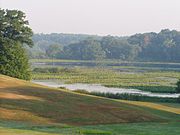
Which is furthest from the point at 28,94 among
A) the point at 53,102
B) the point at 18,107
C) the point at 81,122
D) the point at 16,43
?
the point at 16,43

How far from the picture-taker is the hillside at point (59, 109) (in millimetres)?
33844

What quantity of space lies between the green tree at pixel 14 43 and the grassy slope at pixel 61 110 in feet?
74.8

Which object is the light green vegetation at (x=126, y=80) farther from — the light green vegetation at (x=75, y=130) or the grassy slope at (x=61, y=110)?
the light green vegetation at (x=75, y=130)

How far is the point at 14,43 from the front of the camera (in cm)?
7175

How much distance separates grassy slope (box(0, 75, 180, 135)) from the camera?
33625 mm

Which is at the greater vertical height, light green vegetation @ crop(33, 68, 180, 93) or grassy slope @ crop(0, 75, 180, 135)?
grassy slope @ crop(0, 75, 180, 135)

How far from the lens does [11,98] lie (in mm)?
38875

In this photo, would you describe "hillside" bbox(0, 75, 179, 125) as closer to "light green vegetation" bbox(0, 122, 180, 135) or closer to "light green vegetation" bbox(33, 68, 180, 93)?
"light green vegetation" bbox(0, 122, 180, 135)

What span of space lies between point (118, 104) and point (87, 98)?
351 centimetres

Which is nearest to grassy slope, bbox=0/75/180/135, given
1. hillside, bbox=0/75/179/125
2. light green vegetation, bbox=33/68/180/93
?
hillside, bbox=0/75/179/125

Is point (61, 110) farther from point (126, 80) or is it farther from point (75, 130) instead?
point (126, 80)

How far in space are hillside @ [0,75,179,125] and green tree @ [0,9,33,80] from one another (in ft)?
74.5

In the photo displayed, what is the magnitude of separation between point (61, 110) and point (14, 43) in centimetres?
3674

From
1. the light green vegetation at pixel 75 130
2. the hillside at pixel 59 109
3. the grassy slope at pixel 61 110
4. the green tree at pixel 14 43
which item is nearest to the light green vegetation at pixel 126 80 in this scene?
the green tree at pixel 14 43
